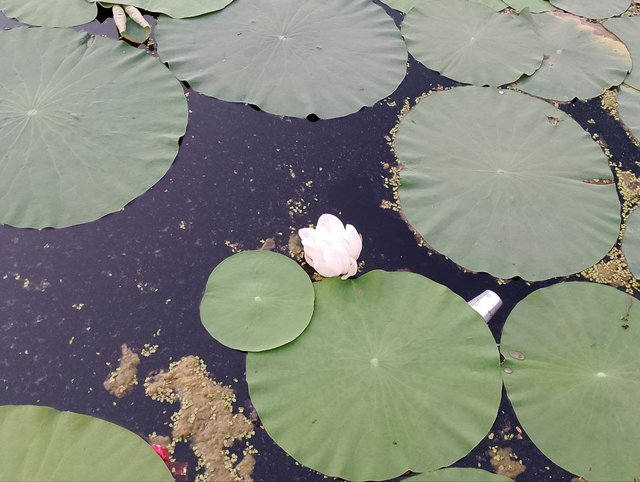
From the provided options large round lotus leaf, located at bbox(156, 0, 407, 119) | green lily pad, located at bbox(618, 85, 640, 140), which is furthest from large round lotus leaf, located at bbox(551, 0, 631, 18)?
large round lotus leaf, located at bbox(156, 0, 407, 119)

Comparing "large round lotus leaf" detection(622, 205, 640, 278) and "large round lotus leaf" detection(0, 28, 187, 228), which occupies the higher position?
"large round lotus leaf" detection(622, 205, 640, 278)

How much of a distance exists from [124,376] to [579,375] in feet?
4.61

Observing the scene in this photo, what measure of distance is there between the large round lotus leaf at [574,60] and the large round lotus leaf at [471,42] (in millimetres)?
65

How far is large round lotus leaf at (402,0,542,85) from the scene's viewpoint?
2621mm

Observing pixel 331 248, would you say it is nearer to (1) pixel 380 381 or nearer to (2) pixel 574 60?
(1) pixel 380 381

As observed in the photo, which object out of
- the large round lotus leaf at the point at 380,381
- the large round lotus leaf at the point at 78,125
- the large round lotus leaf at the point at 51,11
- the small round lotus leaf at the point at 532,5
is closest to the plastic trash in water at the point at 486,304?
the large round lotus leaf at the point at 380,381

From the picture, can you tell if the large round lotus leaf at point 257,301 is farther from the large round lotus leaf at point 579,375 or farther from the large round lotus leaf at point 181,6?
the large round lotus leaf at point 181,6

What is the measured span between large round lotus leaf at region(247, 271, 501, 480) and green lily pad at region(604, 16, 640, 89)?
5.20 ft

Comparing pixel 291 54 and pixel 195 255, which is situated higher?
pixel 291 54

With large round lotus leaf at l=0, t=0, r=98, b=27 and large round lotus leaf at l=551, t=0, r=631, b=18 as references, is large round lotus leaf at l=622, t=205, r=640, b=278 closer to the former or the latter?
large round lotus leaf at l=551, t=0, r=631, b=18

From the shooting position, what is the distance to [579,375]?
1.77 metres

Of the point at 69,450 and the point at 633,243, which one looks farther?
the point at 633,243

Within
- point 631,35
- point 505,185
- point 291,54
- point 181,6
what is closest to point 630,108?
point 631,35

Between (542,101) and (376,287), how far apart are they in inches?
49.9
